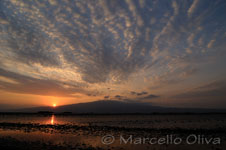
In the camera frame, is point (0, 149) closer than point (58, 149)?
Yes

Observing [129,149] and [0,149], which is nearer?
[0,149]

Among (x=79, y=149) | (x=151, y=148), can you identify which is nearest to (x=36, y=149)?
(x=79, y=149)

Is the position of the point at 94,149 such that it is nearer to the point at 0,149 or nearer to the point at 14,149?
the point at 14,149

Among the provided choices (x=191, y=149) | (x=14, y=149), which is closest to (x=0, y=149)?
(x=14, y=149)

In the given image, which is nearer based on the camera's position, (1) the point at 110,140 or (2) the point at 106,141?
(2) the point at 106,141

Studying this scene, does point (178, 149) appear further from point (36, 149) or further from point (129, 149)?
point (36, 149)

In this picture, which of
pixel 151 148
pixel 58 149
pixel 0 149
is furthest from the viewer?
pixel 151 148

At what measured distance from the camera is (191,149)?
1623 centimetres

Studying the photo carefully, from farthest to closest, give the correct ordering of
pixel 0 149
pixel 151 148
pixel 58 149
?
pixel 151 148 < pixel 58 149 < pixel 0 149

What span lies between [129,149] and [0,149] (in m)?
12.9

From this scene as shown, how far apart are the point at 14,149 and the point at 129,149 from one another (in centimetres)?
1174

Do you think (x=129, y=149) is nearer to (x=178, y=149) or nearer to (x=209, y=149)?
(x=178, y=149)

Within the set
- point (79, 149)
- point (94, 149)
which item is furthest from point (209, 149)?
point (79, 149)

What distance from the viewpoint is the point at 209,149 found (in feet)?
53.3
